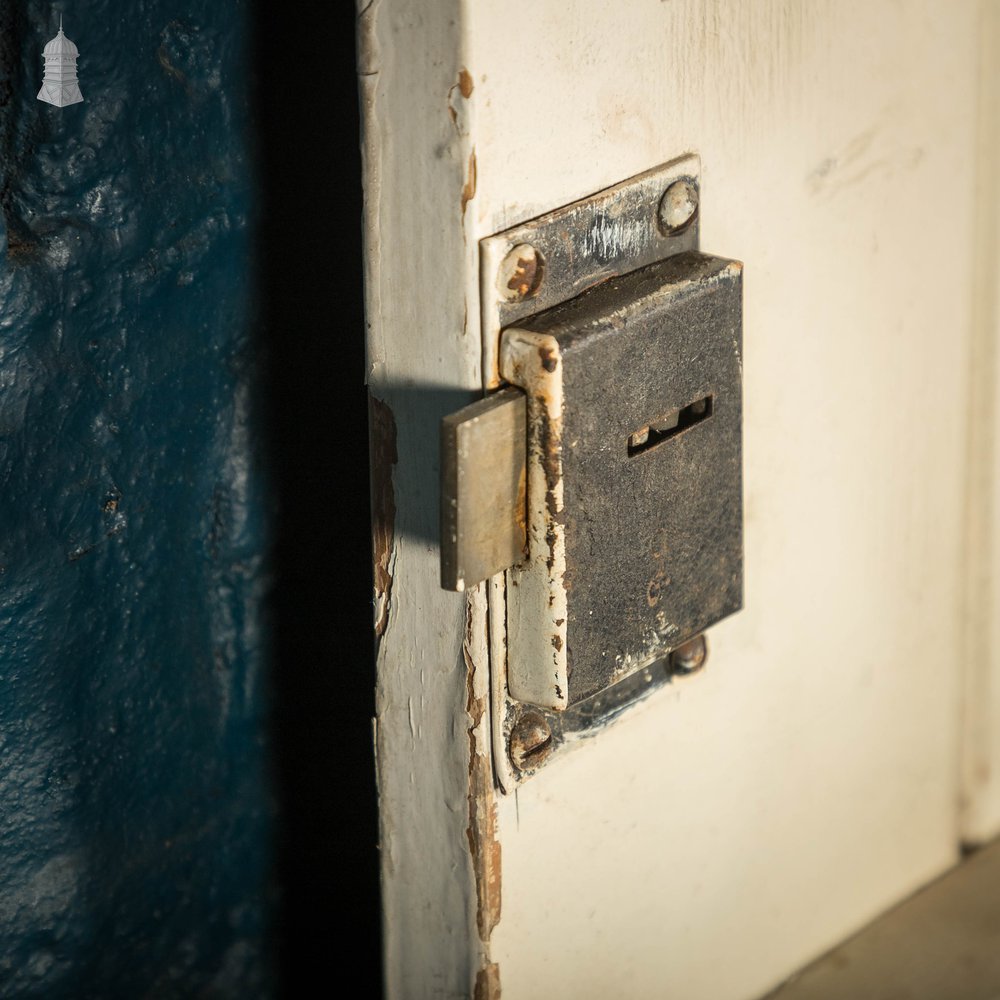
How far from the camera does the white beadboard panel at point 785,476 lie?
760 mm

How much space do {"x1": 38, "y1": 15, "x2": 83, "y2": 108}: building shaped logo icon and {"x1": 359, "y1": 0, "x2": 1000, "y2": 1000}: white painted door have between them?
15 centimetres

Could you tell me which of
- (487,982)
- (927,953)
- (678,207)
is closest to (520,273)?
(678,207)

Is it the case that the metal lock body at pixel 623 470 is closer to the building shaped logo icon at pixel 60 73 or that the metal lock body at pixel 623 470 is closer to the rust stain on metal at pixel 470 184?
the rust stain on metal at pixel 470 184

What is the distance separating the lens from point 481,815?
2.66 feet

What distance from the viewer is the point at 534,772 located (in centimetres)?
83

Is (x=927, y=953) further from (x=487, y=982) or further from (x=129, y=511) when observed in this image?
(x=129, y=511)

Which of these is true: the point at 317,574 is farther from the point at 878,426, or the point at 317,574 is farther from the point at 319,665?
the point at 878,426

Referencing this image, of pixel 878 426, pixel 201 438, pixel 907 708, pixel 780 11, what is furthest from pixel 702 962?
pixel 780 11

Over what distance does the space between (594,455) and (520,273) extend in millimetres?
86

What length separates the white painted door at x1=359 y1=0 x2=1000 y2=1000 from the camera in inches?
28.3

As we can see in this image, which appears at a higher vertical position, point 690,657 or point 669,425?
point 669,425

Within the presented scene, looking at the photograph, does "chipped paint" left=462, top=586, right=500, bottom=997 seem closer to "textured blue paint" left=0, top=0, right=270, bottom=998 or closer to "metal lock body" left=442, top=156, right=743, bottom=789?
"metal lock body" left=442, top=156, right=743, bottom=789

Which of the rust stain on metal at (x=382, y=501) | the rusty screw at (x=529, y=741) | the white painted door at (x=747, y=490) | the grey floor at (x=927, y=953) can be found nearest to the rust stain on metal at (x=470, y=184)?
the white painted door at (x=747, y=490)

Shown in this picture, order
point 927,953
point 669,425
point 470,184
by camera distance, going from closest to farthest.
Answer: point 470,184, point 669,425, point 927,953
